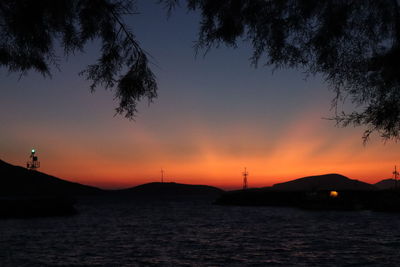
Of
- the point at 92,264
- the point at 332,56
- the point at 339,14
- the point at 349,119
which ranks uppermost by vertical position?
the point at 339,14

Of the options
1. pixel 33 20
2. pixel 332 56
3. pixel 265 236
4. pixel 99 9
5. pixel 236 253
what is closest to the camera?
pixel 33 20

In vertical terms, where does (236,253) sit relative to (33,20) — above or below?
below

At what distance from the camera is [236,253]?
3350 centimetres

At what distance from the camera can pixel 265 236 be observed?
4659 centimetres

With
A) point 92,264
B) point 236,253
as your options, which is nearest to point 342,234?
point 236,253

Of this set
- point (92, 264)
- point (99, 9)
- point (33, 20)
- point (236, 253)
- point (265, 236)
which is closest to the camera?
point (33, 20)

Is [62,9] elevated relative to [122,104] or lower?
elevated

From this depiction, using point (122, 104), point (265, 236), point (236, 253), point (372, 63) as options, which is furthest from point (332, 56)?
point (265, 236)

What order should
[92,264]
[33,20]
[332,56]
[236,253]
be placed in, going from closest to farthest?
[33,20] < [332,56] < [92,264] < [236,253]

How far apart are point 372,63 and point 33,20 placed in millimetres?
4914

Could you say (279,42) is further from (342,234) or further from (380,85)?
(342,234)

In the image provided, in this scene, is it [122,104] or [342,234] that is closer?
[122,104]

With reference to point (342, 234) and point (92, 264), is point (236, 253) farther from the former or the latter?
point (342, 234)

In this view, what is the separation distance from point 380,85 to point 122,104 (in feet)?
12.8
